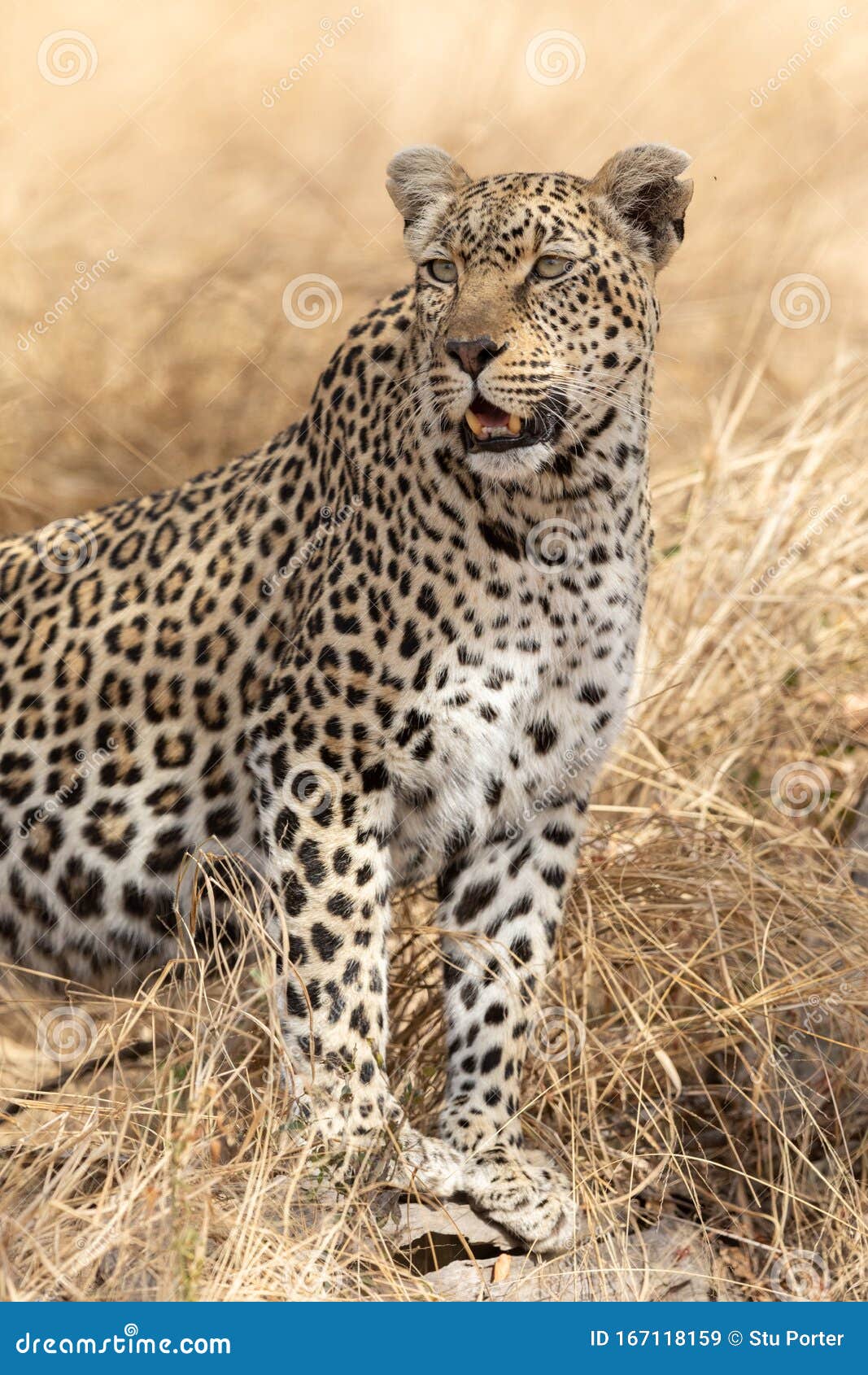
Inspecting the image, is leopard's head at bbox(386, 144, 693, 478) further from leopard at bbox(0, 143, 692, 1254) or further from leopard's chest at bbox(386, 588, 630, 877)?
leopard's chest at bbox(386, 588, 630, 877)

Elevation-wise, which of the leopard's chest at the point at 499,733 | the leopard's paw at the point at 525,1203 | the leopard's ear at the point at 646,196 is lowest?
the leopard's paw at the point at 525,1203

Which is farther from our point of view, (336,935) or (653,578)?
(653,578)

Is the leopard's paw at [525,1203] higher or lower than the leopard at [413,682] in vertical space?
lower

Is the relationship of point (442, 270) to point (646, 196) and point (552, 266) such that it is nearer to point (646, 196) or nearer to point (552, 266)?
point (552, 266)

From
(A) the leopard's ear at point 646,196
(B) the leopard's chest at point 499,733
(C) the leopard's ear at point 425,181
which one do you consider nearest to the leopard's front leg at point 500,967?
(B) the leopard's chest at point 499,733

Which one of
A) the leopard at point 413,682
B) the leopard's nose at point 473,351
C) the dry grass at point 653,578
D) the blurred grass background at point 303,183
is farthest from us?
the blurred grass background at point 303,183

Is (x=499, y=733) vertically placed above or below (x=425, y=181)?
below

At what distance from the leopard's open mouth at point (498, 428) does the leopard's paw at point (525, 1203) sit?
243cm

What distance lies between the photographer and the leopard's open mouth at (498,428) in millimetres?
4660

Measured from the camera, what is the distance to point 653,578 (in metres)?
8.55

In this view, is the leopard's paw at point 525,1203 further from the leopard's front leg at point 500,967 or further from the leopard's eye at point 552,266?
the leopard's eye at point 552,266

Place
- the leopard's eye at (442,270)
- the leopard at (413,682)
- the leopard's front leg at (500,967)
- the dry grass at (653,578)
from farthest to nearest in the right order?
the leopard's front leg at (500,967) < the leopard's eye at (442,270) < the leopard at (413,682) < the dry grass at (653,578)

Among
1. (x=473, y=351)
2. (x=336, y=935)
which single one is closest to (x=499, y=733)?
(x=336, y=935)

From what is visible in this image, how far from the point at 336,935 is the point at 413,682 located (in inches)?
33.5
